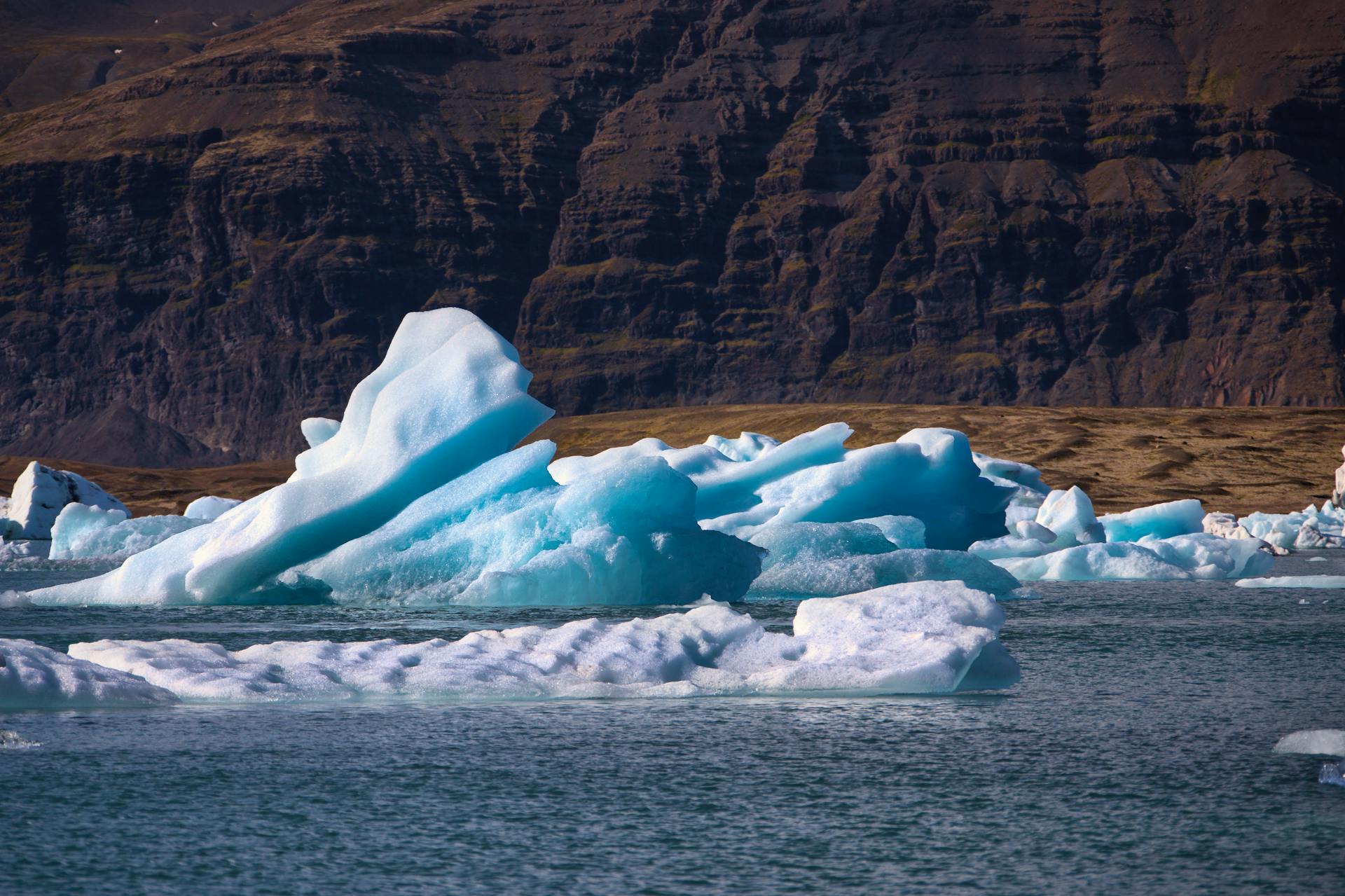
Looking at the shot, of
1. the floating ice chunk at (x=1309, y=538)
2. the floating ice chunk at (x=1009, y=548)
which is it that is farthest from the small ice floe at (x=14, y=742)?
the floating ice chunk at (x=1309, y=538)

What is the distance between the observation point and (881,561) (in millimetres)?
24031

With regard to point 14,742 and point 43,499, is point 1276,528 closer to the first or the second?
point 43,499

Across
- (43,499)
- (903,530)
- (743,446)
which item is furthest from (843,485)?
(43,499)

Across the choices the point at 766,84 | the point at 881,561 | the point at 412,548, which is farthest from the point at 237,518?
the point at 766,84

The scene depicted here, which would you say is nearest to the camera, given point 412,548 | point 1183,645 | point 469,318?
point 1183,645

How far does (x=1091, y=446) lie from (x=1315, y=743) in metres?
82.8

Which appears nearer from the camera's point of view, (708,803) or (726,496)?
(708,803)

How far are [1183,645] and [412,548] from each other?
402 inches

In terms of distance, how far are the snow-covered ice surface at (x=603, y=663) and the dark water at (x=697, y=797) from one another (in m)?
0.22

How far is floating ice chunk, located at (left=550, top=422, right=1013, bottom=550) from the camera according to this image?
29.8 metres

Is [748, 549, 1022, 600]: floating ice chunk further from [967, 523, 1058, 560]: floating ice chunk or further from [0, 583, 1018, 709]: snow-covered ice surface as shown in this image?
[967, 523, 1058, 560]: floating ice chunk

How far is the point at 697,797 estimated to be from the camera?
10.7 meters

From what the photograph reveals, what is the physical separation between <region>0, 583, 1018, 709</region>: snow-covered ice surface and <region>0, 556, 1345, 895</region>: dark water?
0.72 feet

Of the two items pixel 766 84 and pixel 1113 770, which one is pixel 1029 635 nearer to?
pixel 1113 770
